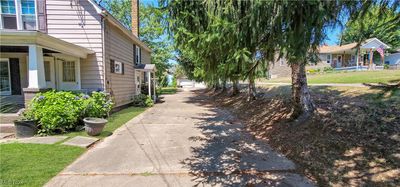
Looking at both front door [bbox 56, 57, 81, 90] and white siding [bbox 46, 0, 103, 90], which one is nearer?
white siding [bbox 46, 0, 103, 90]

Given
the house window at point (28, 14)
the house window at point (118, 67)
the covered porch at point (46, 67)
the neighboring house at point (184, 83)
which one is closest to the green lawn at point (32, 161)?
the covered porch at point (46, 67)

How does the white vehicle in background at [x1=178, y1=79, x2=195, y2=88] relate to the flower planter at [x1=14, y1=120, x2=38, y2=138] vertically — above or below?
above

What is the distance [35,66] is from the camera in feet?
23.6

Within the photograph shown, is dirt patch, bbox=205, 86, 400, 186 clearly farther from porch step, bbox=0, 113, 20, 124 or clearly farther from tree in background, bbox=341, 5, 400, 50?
porch step, bbox=0, 113, 20, 124

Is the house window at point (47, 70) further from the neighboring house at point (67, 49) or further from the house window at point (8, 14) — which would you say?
the house window at point (8, 14)

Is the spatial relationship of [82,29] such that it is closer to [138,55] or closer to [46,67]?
[46,67]

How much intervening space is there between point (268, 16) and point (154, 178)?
124 inches

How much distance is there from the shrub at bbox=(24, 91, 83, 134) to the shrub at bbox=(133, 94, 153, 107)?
22.2 feet

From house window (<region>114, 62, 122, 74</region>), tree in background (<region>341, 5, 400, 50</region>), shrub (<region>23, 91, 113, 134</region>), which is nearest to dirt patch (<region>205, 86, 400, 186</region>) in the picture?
tree in background (<region>341, 5, 400, 50</region>)

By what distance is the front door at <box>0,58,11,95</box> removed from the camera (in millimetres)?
9469

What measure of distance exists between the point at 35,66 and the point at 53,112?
1.76 meters

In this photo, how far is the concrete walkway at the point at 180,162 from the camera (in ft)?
12.4

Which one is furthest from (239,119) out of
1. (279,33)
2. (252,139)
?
(279,33)

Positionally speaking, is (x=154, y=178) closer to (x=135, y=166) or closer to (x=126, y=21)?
(x=135, y=166)
